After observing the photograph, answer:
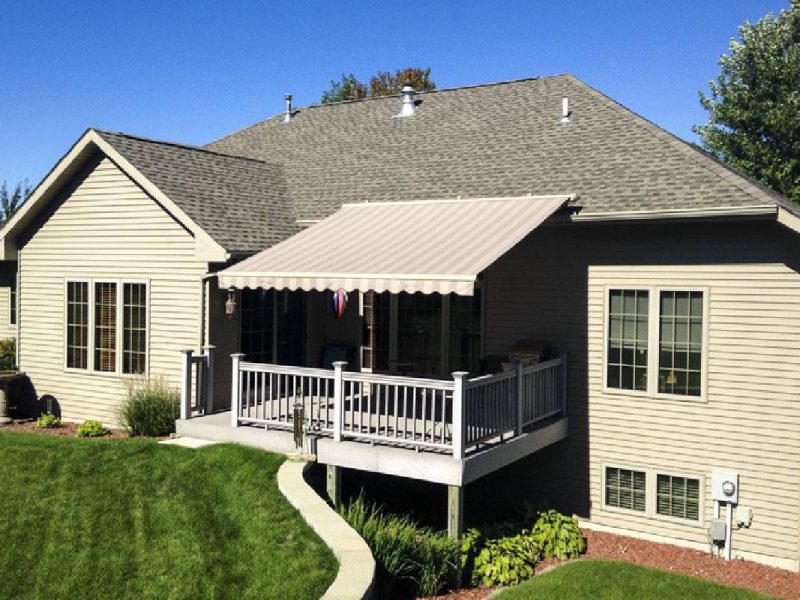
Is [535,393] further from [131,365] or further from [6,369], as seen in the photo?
[6,369]

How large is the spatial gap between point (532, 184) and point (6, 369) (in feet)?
46.9

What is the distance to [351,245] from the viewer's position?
1491cm

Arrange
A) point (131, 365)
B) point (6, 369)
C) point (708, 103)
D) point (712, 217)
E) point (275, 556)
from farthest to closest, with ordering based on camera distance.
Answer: point (708, 103) < point (6, 369) < point (131, 365) < point (712, 217) < point (275, 556)

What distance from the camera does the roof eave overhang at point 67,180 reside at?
1585 cm

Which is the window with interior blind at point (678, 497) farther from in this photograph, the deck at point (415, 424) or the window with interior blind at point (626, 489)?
the deck at point (415, 424)

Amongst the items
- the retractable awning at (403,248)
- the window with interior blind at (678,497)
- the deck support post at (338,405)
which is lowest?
the window with interior blind at (678,497)

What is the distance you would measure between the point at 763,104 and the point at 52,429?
118ft

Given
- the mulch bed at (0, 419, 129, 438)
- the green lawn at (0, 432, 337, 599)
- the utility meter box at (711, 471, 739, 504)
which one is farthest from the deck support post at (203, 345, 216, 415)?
the utility meter box at (711, 471, 739, 504)

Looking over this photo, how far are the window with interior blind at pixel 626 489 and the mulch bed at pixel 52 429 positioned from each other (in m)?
10.3

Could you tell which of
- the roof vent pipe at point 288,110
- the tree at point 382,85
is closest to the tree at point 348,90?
the tree at point 382,85

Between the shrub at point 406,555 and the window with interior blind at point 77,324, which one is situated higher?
the window with interior blind at point 77,324

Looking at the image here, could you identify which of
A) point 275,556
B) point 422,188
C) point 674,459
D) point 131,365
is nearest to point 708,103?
point 422,188

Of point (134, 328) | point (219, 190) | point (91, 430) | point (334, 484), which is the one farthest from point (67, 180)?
point (334, 484)

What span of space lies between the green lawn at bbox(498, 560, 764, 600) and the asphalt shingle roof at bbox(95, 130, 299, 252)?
885 centimetres
